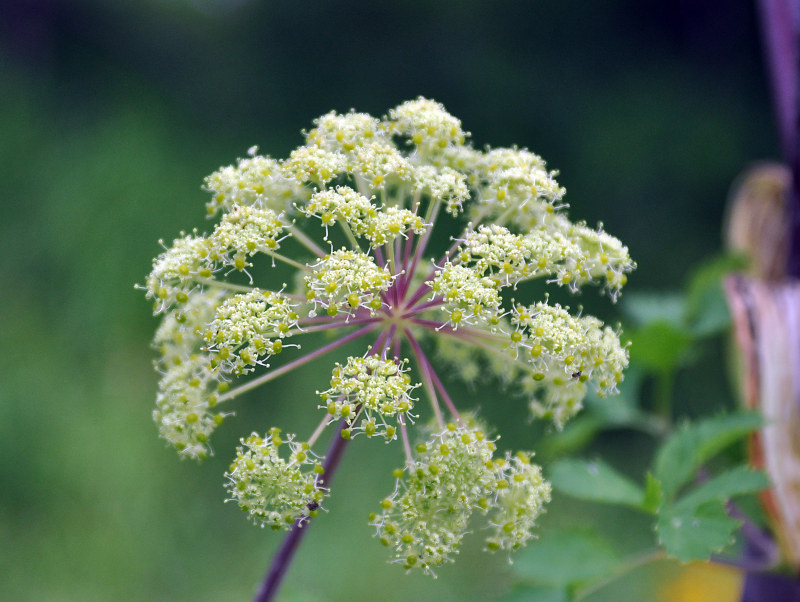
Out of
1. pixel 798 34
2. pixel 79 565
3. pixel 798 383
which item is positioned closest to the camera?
pixel 798 383

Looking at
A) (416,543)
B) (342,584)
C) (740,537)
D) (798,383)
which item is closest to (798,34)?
(798,383)

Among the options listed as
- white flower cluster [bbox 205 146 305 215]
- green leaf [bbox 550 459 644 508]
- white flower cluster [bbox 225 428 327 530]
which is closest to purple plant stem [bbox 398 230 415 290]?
white flower cluster [bbox 205 146 305 215]

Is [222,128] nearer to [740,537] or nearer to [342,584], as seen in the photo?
[342,584]

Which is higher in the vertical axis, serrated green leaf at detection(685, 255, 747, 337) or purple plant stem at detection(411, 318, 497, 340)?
serrated green leaf at detection(685, 255, 747, 337)

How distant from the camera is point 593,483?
63.6 inches

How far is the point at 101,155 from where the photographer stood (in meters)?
4.79

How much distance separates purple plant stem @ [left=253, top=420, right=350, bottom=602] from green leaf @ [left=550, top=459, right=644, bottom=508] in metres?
0.57

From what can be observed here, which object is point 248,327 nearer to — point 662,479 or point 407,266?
point 407,266

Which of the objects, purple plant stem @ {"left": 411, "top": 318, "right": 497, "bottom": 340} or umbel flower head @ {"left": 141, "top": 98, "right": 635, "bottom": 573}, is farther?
purple plant stem @ {"left": 411, "top": 318, "right": 497, "bottom": 340}

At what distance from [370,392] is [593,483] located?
29.5 inches

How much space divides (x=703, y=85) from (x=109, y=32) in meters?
4.37

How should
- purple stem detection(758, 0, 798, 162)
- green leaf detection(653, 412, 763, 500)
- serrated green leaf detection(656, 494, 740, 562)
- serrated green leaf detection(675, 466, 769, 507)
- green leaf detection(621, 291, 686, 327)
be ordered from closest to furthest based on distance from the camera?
1. serrated green leaf detection(656, 494, 740, 562)
2. serrated green leaf detection(675, 466, 769, 507)
3. green leaf detection(653, 412, 763, 500)
4. purple stem detection(758, 0, 798, 162)
5. green leaf detection(621, 291, 686, 327)

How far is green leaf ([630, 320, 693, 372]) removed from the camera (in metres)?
1.93

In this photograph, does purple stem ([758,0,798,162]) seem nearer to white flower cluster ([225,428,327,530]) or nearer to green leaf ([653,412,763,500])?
green leaf ([653,412,763,500])
